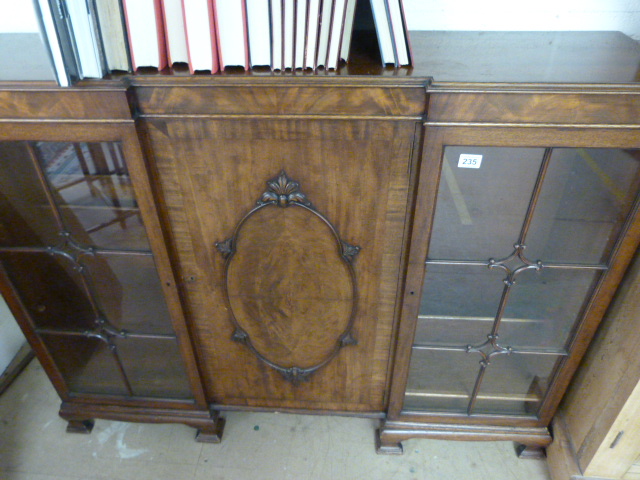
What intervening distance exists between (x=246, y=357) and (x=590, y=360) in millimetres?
→ 766

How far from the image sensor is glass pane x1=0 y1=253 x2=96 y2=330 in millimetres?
956

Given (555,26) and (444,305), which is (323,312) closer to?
(444,305)

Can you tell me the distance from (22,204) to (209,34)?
0.52 meters

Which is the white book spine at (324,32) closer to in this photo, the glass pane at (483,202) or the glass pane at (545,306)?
the glass pane at (483,202)

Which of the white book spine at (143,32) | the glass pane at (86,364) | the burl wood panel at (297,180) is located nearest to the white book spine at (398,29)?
the burl wood panel at (297,180)

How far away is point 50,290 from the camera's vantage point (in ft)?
3.31

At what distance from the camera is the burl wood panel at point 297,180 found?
73 cm

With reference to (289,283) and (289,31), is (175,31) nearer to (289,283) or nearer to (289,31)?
(289,31)

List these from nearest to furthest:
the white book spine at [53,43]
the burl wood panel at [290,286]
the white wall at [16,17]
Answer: the white book spine at [53,43]
the burl wood panel at [290,286]
the white wall at [16,17]

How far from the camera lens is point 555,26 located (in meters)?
0.93

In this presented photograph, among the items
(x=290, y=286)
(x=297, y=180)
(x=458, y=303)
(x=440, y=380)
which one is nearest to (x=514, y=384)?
(x=440, y=380)

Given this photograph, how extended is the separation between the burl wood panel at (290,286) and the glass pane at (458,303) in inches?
6.8

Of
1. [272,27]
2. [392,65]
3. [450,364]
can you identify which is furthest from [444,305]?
[272,27]

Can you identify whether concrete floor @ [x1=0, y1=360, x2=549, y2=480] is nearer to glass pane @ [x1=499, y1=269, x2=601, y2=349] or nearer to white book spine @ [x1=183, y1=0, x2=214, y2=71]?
glass pane @ [x1=499, y1=269, x2=601, y2=349]
